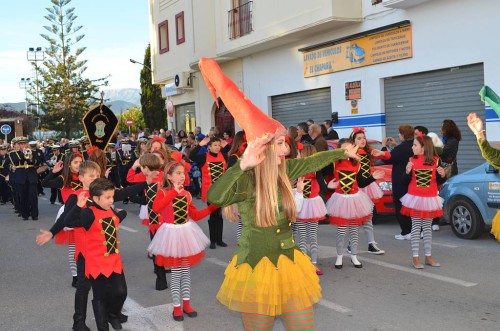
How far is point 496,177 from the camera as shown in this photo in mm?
9344

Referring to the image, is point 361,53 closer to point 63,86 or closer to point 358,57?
point 358,57

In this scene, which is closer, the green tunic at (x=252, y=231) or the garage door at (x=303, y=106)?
the green tunic at (x=252, y=231)

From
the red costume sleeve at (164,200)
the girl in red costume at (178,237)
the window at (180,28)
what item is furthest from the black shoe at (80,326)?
the window at (180,28)

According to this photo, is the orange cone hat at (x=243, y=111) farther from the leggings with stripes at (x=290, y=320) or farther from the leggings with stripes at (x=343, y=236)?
the leggings with stripes at (x=343, y=236)

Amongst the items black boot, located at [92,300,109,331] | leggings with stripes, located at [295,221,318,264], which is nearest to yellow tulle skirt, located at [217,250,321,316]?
black boot, located at [92,300,109,331]

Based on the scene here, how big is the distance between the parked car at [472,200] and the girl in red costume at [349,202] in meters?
2.47

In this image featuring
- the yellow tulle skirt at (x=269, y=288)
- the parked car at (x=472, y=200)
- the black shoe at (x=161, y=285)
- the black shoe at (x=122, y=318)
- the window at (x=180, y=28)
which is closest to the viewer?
the yellow tulle skirt at (x=269, y=288)

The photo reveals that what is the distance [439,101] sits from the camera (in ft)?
49.2

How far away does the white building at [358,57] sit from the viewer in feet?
46.0

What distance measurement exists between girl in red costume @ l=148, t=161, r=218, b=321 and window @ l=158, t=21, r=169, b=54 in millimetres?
24372

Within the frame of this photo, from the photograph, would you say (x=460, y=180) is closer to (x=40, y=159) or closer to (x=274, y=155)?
(x=274, y=155)

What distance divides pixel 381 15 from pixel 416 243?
10.0 metres

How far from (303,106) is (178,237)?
587 inches

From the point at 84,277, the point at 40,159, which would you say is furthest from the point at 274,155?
the point at 40,159
